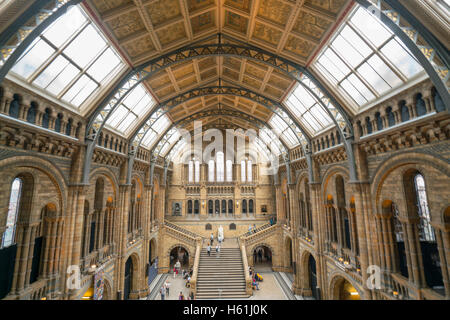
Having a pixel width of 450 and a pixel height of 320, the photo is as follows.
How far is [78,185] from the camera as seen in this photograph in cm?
1152

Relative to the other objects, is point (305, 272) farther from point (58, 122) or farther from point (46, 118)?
point (46, 118)

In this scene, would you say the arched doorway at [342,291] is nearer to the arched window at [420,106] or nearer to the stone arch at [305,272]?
the stone arch at [305,272]

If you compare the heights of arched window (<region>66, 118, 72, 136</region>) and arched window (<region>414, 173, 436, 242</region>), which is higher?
arched window (<region>66, 118, 72, 136</region>)

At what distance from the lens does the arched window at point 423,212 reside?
967cm

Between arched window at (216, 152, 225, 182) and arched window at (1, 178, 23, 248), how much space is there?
25.4m

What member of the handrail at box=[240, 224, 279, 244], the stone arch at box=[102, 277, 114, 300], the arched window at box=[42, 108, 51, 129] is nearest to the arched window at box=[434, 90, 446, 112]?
the arched window at box=[42, 108, 51, 129]

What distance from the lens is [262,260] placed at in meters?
31.1

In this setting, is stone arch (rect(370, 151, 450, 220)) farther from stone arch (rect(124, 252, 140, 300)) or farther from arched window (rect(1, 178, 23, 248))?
stone arch (rect(124, 252, 140, 300))

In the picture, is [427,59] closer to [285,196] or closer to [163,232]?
[285,196]

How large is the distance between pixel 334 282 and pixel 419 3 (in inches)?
639

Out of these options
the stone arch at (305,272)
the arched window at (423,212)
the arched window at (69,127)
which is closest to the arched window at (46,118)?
the arched window at (69,127)

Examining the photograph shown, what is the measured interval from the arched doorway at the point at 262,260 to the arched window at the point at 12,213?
2381cm

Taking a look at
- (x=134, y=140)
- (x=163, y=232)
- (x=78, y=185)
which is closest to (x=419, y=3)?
(x=78, y=185)

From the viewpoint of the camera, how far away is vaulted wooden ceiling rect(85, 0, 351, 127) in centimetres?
934
